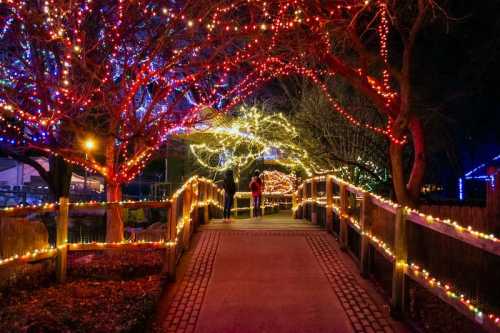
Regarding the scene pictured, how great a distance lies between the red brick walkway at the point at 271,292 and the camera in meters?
6.34

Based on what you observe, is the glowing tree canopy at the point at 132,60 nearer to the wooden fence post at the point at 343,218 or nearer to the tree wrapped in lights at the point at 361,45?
the tree wrapped in lights at the point at 361,45

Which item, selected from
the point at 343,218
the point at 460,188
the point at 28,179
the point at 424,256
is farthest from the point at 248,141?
the point at 28,179

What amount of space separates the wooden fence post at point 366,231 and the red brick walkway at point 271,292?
0.19 m

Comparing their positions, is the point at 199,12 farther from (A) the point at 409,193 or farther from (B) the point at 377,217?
(A) the point at 409,193

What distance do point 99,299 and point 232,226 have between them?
580 cm

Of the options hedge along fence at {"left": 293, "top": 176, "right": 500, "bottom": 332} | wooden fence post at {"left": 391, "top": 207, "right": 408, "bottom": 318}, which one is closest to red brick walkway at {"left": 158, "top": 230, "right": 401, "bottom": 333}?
wooden fence post at {"left": 391, "top": 207, "right": 408, "bottom": 318}

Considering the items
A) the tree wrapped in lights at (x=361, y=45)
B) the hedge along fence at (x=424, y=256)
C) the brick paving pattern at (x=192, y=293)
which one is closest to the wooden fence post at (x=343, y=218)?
the hedge along fence at (x=424, y=256)

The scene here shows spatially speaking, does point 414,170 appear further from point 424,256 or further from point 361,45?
point 424,256

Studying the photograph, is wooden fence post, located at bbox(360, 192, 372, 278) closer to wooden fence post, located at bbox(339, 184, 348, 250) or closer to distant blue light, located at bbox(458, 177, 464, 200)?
wooden fence post, located at bbox(339, 184, 348, 250)

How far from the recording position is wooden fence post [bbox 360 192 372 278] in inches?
328

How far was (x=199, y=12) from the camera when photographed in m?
10.7

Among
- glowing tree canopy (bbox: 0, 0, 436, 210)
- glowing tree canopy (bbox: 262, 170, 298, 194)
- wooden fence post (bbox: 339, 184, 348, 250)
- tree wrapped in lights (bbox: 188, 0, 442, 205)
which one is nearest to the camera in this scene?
glowing tree canopy (bbox: 0, 0, 436, 210)

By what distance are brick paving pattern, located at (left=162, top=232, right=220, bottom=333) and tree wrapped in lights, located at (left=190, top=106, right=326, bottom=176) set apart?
810 cm

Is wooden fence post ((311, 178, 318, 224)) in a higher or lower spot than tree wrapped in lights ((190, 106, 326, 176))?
lower
